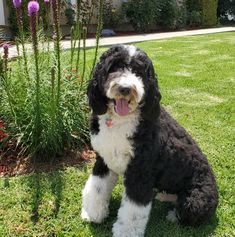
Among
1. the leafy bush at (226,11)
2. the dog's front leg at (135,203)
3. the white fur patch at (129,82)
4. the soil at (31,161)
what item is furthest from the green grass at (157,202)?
the leafy bush at (226,11)

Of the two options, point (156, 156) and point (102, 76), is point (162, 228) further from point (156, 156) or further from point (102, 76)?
point (102, 76)

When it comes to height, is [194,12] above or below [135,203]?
below

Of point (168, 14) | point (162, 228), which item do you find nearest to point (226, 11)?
point (168, 14)

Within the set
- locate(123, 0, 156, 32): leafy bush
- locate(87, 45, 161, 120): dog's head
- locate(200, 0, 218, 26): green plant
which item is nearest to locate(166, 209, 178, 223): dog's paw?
locate(87, 45, 161, 120): dog's head

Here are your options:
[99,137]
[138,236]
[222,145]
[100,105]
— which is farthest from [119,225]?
[222,145]

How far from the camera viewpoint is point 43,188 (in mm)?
4133

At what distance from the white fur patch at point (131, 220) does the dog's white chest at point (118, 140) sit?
0.97 feet

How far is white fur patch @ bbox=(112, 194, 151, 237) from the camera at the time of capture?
3256 millimetres

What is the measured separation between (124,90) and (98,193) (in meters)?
1.14

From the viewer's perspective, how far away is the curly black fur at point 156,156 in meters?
3.07

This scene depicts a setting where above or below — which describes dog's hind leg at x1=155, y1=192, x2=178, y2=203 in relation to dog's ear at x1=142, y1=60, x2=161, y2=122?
below

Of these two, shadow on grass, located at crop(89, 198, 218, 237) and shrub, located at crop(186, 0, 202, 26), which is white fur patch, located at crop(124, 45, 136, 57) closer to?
shadow on grass, located at crop(89, 198, 218, 237)

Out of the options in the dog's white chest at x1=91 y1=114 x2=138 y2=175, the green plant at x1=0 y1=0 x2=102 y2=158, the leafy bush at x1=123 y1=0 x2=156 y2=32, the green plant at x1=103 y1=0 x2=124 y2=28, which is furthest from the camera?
the leafy bush at x1=123 y1=0 x2=156 y2=32

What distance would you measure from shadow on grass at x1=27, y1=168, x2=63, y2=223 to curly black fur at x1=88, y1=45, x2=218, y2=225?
0.59 metres
